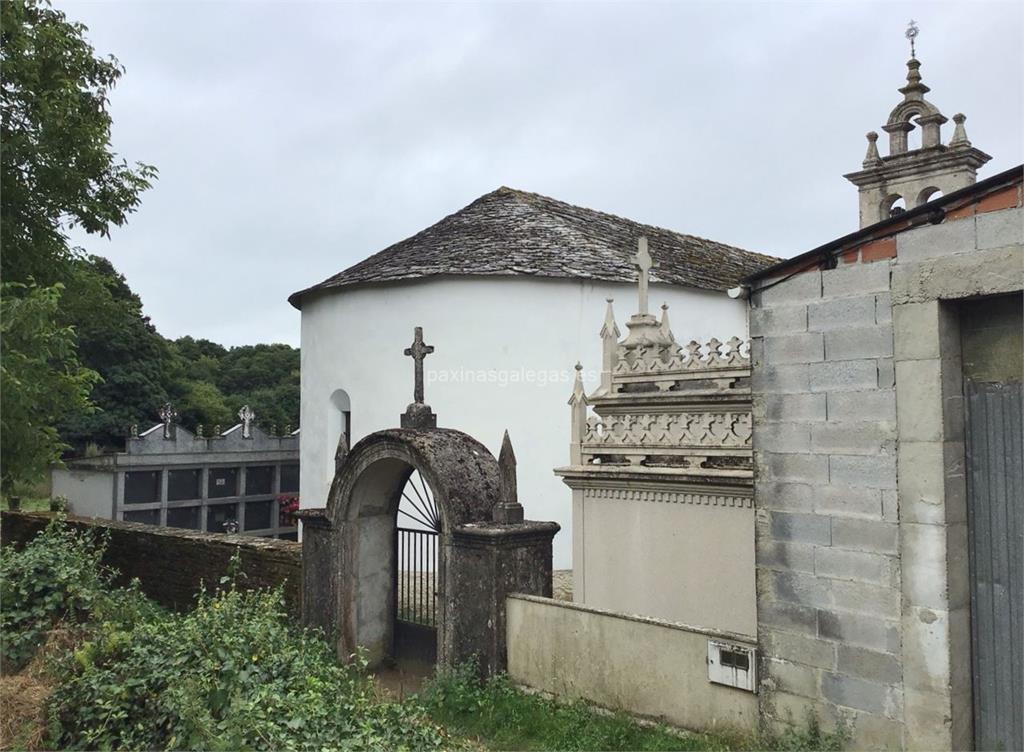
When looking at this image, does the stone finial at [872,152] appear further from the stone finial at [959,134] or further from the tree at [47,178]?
the tree at [47,178]

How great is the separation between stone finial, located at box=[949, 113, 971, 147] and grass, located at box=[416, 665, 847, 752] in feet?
50.1

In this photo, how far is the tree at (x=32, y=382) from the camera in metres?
8.98

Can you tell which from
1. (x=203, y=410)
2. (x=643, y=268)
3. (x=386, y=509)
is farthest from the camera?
(x=203, y=410)

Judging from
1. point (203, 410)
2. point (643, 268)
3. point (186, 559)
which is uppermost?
point (643, 268)

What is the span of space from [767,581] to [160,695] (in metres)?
4.78

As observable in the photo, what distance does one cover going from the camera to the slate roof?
17.4 m

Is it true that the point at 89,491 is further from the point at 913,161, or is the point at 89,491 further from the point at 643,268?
the point at 913,161

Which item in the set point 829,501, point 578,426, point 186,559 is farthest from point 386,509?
point 829,501

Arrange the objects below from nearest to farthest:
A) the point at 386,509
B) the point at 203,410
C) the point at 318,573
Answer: the point at 318,573, the point at 386,509, the point at 203,410

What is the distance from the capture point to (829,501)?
6.04m

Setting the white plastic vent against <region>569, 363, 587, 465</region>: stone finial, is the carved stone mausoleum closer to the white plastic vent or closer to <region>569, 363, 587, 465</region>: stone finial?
<region>569, 363, 587, 465</region>: stone finial

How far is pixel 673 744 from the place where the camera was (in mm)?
6785

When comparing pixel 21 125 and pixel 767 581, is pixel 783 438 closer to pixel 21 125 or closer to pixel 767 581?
pixel 767 581

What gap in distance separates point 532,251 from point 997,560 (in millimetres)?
13436
